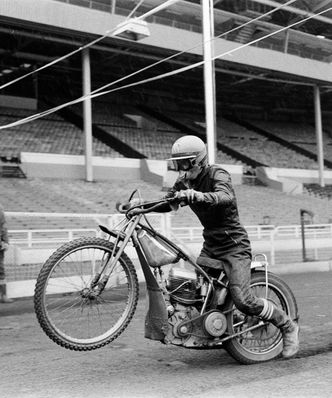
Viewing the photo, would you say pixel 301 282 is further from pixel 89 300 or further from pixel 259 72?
pixel 259 72

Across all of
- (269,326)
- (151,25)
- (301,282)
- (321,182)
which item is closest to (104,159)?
(151,25)

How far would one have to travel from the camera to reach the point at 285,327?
4621 mm

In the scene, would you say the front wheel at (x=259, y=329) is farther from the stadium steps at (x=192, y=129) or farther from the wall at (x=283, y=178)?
the stadium steps at (x=192, y=129)

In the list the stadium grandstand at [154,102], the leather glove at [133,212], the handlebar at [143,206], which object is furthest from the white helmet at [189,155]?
the stadium grandstand at [154,102]

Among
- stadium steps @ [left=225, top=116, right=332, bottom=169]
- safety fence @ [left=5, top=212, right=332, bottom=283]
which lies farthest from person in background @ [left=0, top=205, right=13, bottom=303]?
stadium steps @ [left=225, top=116, right=332, bottom=169]

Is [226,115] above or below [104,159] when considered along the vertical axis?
above

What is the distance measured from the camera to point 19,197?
23.2 meters

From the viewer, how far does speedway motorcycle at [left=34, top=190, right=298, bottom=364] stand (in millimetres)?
4125

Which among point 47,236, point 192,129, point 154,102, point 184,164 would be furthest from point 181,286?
point 154,102

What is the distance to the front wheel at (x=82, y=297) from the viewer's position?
4.06m

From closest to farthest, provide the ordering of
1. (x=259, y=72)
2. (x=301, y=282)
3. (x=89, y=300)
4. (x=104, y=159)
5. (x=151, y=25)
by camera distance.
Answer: (x=89, y=300), (x=301, y=282), (x=151, y=25), (x=104, y=159), (x=259, y=72)

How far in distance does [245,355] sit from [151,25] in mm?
24290

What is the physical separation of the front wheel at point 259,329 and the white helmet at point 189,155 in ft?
3.30

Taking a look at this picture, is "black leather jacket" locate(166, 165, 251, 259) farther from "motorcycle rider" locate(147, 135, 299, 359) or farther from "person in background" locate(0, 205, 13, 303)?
"person in background" locate(0, 205, 13, 303)
